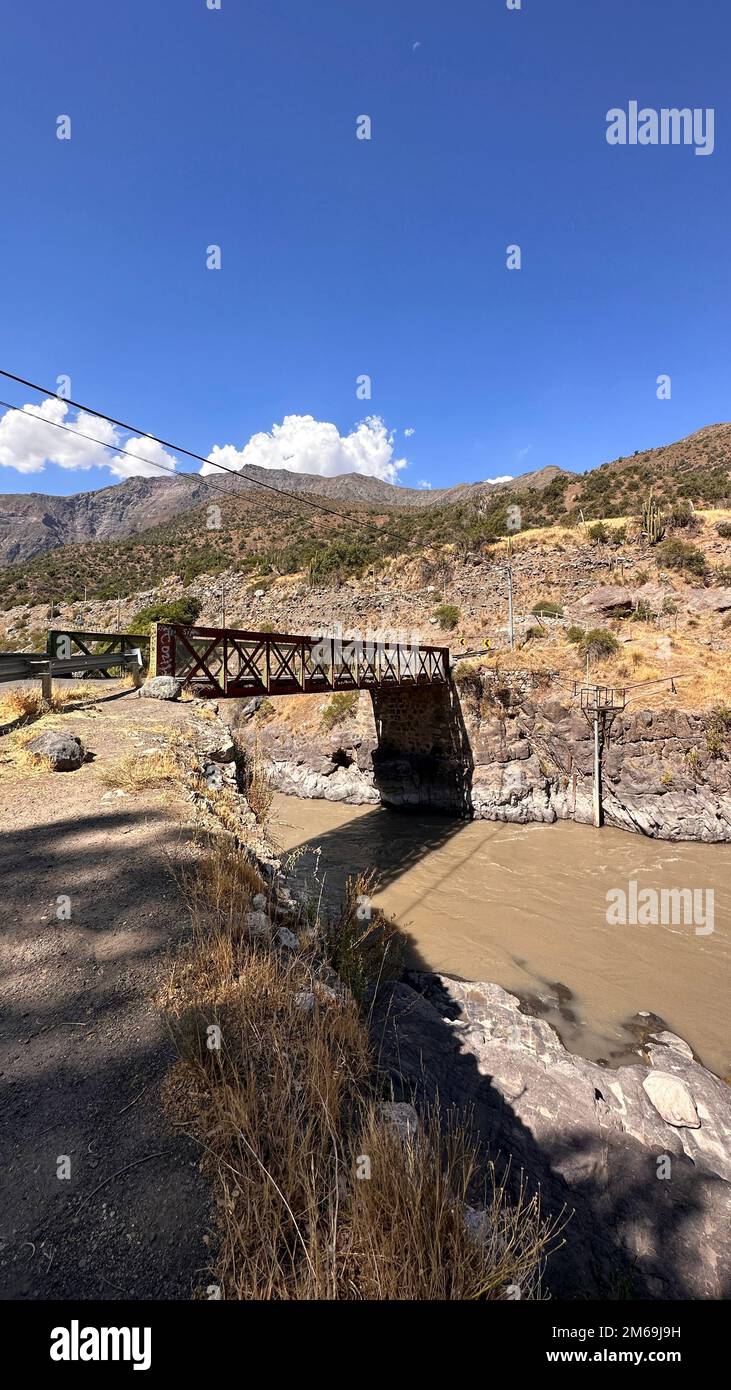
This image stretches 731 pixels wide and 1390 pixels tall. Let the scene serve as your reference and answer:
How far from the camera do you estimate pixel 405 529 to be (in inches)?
1662

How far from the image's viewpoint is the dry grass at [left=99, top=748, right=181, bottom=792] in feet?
21.1

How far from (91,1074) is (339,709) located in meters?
18.3

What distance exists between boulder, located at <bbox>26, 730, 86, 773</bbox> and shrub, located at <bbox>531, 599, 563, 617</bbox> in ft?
74.3

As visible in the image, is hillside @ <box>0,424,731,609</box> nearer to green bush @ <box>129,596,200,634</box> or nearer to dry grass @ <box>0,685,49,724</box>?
green bush @ <box>129,596,200,634</box>

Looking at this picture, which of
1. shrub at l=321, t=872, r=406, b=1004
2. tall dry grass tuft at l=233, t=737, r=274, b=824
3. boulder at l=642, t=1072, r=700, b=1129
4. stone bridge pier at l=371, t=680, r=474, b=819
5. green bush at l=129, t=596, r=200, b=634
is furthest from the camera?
green bush at l=129, t=596, r=200, b=634

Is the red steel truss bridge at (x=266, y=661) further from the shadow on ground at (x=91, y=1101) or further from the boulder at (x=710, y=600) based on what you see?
the boulder at (x=710, y=600)

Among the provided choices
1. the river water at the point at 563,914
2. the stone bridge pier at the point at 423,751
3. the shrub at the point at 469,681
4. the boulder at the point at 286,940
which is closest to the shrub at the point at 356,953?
the boulder at the point at 286,940

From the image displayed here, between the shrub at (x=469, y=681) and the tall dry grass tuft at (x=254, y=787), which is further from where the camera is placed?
the shrub at (x=469, y=681)

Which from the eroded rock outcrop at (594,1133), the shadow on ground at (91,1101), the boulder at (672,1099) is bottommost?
the boulder at (672,1099)

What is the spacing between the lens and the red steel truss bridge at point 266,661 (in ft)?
32.4

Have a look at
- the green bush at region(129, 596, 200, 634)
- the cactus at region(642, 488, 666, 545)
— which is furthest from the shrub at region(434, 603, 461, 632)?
the green bush at region(129, 596, 200, 634)

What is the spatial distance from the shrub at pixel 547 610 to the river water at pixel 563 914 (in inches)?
491

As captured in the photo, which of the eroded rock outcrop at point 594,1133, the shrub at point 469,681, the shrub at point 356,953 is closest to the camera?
the eroded rock outcrop at point 594,1133

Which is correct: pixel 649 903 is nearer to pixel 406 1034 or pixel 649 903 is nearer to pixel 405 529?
pixel 406 1034
